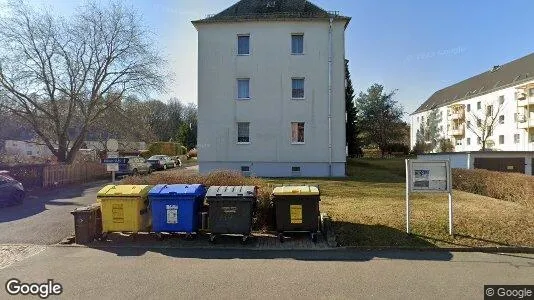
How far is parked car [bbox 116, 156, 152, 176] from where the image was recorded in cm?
2895

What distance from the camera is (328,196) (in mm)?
14211

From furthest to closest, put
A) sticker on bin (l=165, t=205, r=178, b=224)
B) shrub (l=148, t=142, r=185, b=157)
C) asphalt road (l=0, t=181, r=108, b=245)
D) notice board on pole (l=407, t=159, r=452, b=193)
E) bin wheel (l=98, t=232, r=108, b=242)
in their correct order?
shrub (l=148, t=142, r=185, b=157) → asphalt road (l=0, t=181, r=108, b=245) → notice board on pole (l=407, t=159, r=452, b=193) → bin wheel (l=98, t=232, r=108, b=242) → sticker on bin (l=165, t=205, r=178, b=224)

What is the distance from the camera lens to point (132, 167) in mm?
30094

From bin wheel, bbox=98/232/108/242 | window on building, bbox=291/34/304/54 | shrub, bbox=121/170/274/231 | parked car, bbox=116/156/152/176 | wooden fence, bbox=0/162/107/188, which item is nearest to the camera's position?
bin wheel, bbox=98/232/108/242

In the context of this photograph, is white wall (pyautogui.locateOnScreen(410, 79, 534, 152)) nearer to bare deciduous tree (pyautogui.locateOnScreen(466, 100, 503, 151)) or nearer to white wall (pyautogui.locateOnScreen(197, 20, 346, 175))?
bare deciduous tree (pyautogui.locateOnScreen(466, 100, 503, 151))

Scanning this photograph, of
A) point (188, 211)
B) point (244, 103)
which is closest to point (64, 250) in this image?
point (188, 211)

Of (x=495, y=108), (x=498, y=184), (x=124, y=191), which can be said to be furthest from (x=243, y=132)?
(x=495, y=108)

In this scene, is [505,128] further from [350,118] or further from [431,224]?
[431,224]

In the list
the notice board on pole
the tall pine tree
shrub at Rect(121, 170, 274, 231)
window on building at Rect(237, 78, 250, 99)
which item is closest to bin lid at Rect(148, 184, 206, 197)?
shrub at Rect(121, 170, 274, 231)

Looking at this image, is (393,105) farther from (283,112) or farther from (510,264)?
(510,264)

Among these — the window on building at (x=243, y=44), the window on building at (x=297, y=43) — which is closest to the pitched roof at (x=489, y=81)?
the window on building at (x=297, y=43)

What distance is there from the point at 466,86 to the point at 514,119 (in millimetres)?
16492

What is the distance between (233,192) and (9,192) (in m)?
10.3

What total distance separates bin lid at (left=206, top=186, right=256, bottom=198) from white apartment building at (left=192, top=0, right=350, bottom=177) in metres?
16.5
